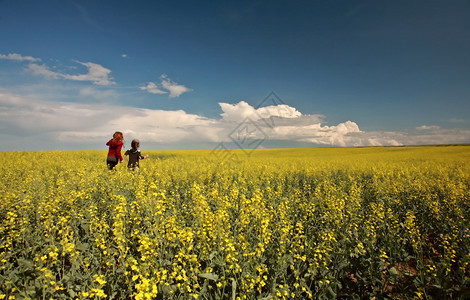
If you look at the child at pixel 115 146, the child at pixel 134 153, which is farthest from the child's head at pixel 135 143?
the child at pixel 115 146

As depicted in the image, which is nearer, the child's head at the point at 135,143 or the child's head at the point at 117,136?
the child's head at the point at 117,136

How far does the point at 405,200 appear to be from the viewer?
335 inches

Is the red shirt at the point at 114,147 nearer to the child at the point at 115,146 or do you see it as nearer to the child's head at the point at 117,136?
the child at the point at 115,146

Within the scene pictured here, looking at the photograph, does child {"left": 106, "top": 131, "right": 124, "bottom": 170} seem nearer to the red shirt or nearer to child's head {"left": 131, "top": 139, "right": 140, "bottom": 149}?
the red shirt

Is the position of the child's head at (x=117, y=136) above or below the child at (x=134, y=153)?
above

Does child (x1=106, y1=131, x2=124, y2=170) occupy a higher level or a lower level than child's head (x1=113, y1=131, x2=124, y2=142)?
lower

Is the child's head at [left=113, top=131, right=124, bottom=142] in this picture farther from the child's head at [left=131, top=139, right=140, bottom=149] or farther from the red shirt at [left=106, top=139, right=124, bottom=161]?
the child's head at [left=131, top=139, right=140, bottom=149]

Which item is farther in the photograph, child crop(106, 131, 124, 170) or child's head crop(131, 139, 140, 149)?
child's head crop(131, 139, 140, 149)

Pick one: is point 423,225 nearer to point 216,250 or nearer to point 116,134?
point 216,250

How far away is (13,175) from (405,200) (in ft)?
58.5

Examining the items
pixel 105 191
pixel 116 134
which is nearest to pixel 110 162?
pixel 116 134

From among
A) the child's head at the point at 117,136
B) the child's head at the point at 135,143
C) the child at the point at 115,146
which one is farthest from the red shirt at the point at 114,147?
the child's head at the point at 135,143

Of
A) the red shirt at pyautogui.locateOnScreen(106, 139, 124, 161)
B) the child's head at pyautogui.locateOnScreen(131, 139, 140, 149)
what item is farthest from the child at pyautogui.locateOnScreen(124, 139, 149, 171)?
the red shirt at pyautogui.locateOnScreen(106, 139, 124, 161)

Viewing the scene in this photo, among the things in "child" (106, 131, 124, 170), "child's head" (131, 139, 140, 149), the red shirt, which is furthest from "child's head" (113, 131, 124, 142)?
"child's head" (131, 139, 140, 149)
